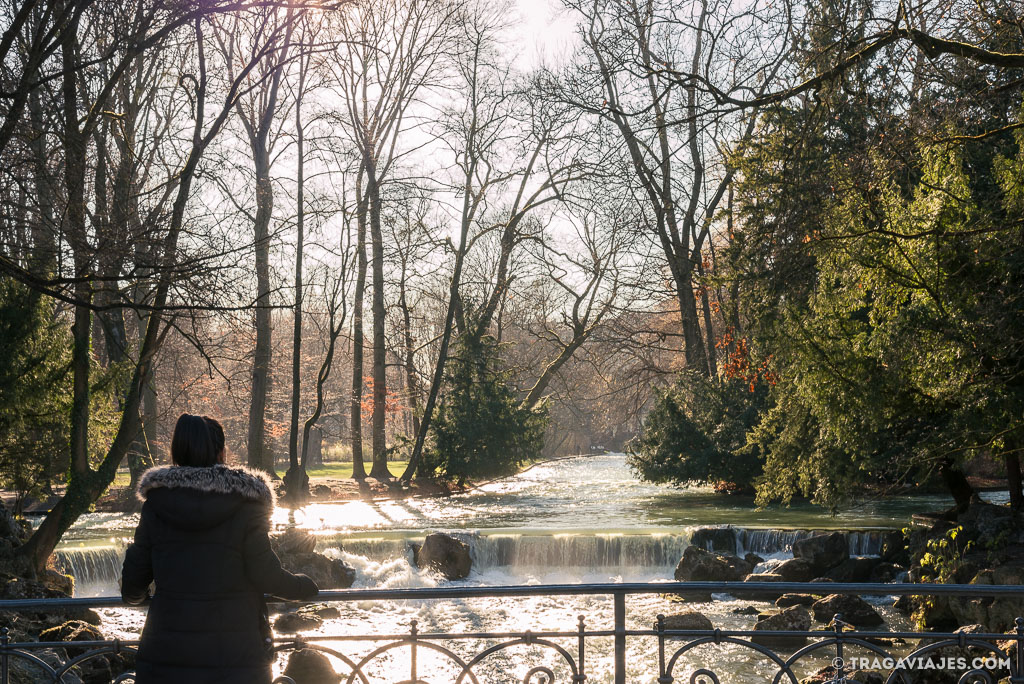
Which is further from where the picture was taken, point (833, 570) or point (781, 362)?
point (833, 570)

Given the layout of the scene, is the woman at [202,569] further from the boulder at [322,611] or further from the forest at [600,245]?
the boulder at [322,611]

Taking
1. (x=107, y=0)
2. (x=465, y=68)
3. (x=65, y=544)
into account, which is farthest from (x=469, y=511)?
(x=107, y=0)

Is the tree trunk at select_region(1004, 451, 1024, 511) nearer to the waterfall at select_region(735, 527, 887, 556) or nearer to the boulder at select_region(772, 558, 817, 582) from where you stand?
the boulder at select_region(772, 558, 817, 582)

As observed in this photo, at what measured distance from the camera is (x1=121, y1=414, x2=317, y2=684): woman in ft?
10.3

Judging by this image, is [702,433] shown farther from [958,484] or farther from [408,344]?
[408,344]

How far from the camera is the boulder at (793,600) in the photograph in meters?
13.6

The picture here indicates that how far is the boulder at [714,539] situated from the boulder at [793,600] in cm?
340

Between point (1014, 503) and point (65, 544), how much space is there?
1594cm

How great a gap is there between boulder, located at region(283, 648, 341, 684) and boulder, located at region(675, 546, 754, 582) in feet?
33.0

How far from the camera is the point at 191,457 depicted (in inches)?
127

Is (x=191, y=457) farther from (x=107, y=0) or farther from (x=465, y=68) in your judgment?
(x=465, y=68)

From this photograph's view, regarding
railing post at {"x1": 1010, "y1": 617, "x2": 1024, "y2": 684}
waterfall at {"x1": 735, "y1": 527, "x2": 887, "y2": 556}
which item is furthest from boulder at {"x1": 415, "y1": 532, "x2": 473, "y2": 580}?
railing post at {"x1": 1010, "y1": 617, "x2": 1024, "y2": 684}

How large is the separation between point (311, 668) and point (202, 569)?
360 centimetres

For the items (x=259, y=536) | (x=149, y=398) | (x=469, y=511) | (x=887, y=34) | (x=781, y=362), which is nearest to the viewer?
(x=259, y=536)
